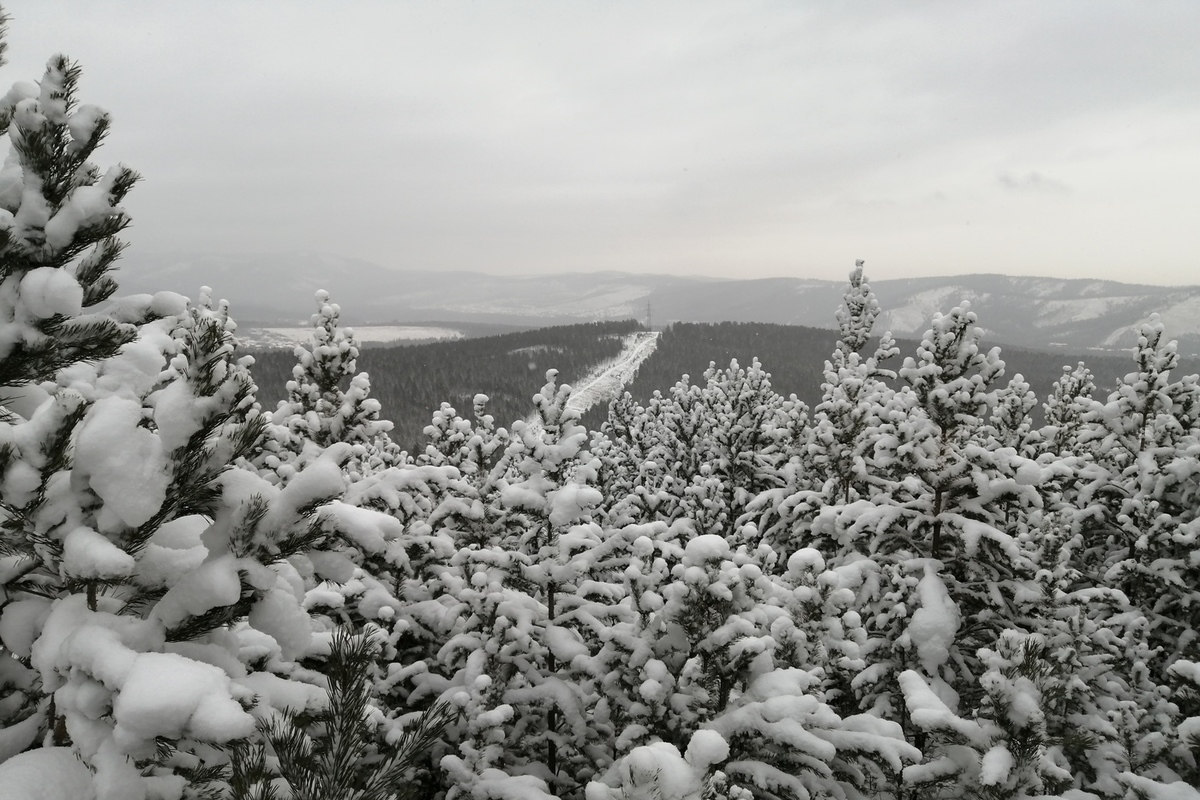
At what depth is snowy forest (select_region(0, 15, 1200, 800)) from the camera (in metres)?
2.49

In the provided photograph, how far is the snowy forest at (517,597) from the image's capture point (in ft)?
8.16

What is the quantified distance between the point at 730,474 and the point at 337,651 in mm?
15327

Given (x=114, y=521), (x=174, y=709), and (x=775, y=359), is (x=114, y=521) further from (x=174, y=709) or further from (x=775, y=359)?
(x=775, y=359)

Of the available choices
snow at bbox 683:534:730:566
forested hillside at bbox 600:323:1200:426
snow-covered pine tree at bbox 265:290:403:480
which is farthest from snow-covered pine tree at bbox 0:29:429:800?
forested hillside at bbox 600:323:1200:426

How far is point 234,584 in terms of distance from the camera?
254cm

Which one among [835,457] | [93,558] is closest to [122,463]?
[93,558]

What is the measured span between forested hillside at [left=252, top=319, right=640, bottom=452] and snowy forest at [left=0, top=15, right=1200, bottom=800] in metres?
61.9

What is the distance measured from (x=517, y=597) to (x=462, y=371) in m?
106

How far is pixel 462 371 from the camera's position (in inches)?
4296

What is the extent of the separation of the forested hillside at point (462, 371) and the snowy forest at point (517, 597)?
6193cm

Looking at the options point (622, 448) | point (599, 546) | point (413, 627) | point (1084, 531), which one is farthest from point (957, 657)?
point (622, 448)

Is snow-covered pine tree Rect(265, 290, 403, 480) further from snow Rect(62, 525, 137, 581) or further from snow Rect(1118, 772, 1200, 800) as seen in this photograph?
snow Rect(1118, 772, 1200, 800)

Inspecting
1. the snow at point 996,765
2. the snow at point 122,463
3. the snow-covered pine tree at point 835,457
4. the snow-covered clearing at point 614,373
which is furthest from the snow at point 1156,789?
the snow-covered clearing at point 614,373

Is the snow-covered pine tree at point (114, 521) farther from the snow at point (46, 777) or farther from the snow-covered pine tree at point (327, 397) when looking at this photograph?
the snow-covered pine tree at point (327, 397)
